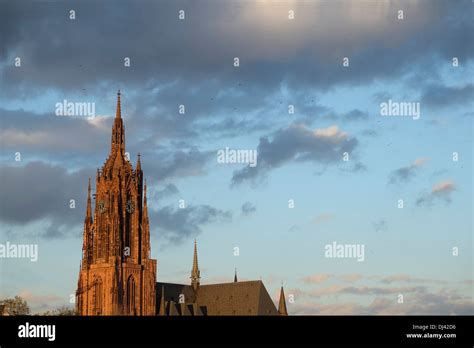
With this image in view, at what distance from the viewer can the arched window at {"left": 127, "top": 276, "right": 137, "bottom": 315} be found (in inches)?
5901

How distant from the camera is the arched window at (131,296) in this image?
149875 mm

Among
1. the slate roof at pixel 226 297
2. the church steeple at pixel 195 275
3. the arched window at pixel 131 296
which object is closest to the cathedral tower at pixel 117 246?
the arched window at pixel 131 296

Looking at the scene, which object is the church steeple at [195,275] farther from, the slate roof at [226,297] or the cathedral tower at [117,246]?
the cathedral tower at [117,246]

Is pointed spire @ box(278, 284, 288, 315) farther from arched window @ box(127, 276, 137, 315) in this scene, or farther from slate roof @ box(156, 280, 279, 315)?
arched window @ box(127, 276, 137, 315)

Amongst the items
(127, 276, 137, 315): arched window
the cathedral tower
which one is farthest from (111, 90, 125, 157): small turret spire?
(127, 276, 137, 315): arched window

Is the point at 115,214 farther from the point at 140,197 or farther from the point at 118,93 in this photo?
the point at 118,93

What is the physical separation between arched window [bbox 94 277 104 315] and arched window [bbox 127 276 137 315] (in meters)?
4.09
